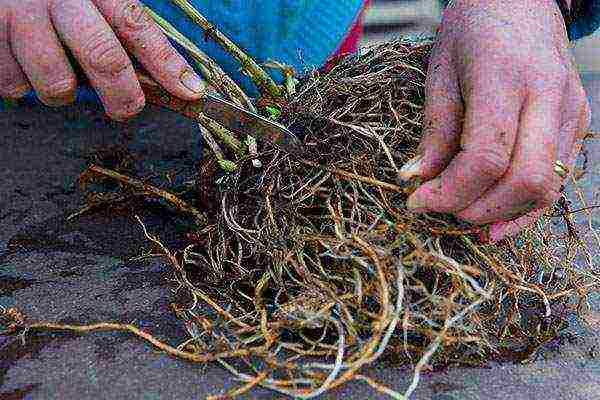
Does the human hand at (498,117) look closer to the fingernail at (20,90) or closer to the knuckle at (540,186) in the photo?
the knuckle at (540,186)

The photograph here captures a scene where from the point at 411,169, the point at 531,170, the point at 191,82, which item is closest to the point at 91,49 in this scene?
the point at 191,82

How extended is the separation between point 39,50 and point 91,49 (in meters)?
0.06

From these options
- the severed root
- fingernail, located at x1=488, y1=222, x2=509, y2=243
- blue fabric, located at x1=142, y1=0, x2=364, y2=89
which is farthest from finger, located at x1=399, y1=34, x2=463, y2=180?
blue fabric, located at x1=142, y1=0, x2=364, y2=89

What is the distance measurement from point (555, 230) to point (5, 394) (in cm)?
83

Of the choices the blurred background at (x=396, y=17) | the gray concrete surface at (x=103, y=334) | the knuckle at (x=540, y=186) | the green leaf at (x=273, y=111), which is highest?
the knuckle at (x=540, y=186)

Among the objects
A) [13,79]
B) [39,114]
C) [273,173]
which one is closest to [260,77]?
[273,173]

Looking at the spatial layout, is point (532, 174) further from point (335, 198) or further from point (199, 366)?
point (199, 366)

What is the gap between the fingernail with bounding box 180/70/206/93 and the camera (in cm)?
87

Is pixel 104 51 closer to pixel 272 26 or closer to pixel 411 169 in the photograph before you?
pixel 411 169

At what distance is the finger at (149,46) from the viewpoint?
0.86 metres

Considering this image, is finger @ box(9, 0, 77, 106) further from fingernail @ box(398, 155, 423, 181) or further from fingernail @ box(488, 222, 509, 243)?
fingernail @ box(488, 222, 509, 243)

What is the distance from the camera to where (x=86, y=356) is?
836 millimetres

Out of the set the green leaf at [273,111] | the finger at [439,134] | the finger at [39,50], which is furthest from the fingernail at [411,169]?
the finger at [39,50]

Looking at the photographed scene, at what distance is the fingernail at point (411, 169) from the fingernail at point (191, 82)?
0.25m
